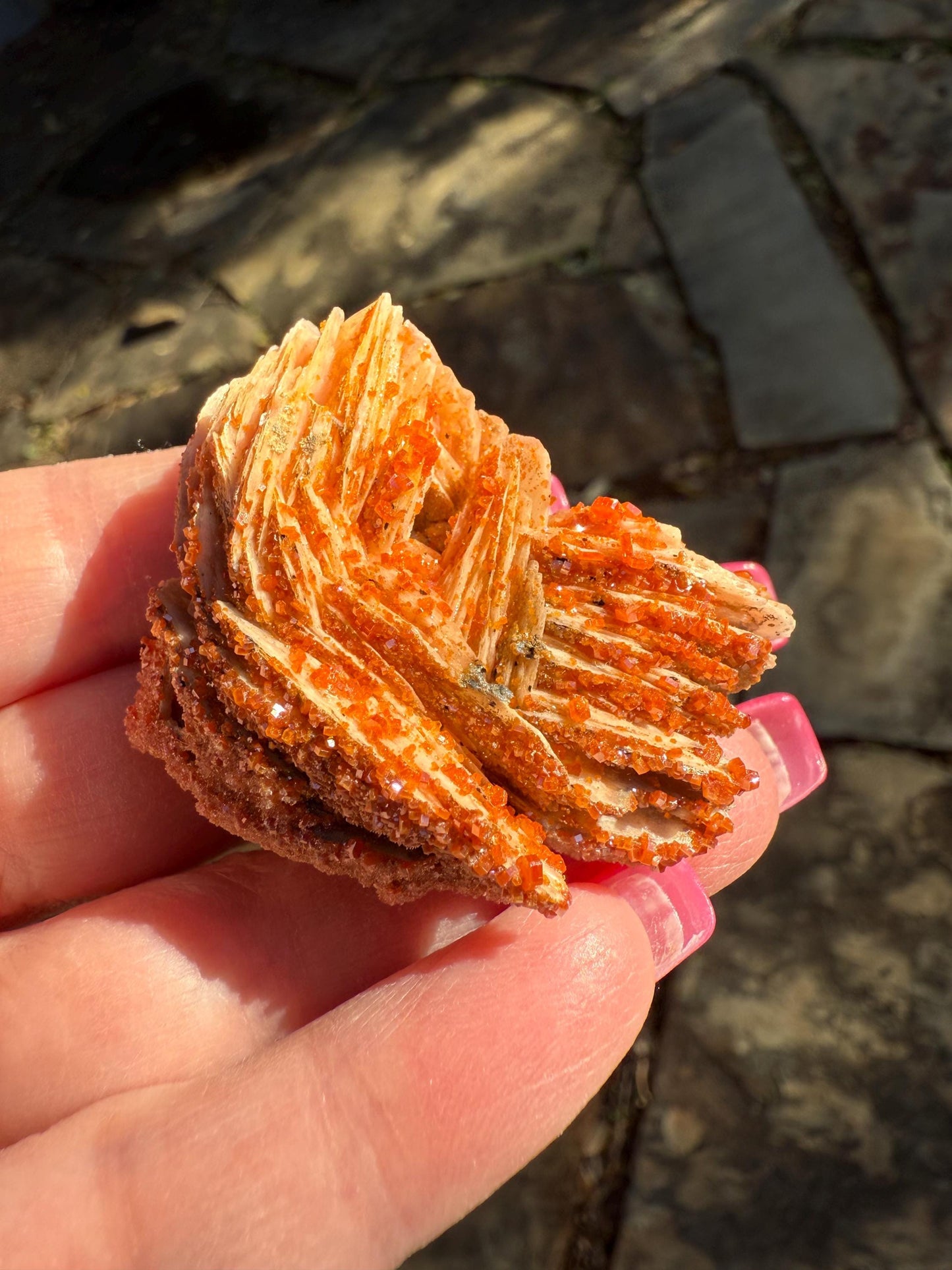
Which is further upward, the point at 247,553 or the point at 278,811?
the point at 247,553

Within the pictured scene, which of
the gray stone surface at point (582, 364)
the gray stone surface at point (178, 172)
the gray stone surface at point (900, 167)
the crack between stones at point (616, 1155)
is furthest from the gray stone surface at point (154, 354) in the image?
the crack between stones at point (616, 1155)

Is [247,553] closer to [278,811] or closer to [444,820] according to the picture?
[278,811]

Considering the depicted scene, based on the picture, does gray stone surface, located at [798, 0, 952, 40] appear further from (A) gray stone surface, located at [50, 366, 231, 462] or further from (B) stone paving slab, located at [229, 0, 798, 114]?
(A) gray stone surface, located at [50, 366, 231, 462]

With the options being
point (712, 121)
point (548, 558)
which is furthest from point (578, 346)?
point (548, 558)

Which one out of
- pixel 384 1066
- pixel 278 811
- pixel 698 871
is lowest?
pixel 698 871

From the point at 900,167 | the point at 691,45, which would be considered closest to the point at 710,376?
the point at 900,167

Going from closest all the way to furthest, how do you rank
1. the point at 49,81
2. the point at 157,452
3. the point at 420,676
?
the point at 420,676 → the point at 157,452 → the point at 49,81

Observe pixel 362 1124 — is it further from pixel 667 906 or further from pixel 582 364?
pixel 582 364
